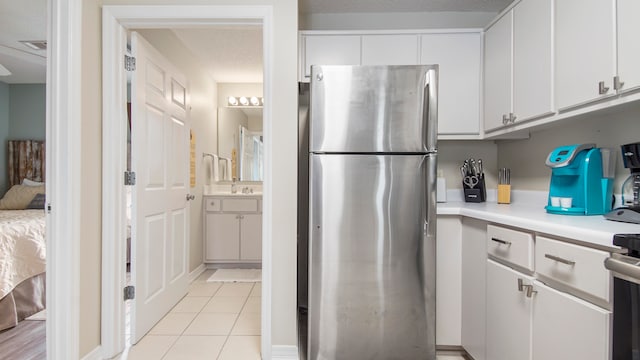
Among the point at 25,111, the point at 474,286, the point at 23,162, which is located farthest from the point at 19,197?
the point at 474,286

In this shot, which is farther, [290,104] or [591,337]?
[290,104]

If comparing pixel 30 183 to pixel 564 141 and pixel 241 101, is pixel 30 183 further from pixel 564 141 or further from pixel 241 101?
pixel 564 141

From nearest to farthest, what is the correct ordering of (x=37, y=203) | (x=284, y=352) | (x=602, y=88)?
1. (x=602, y=88)
2. (x=284, y=352)
3. (x=37, y=203)

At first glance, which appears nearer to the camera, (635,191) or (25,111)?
(635,191)

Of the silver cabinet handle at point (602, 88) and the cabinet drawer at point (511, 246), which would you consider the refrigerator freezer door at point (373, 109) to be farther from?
the silver cabinet handle at point (602, 88)

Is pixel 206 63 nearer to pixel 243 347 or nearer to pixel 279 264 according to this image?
pixel 279 264

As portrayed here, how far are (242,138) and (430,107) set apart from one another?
315 centimetres

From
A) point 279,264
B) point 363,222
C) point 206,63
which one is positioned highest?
point 206,63

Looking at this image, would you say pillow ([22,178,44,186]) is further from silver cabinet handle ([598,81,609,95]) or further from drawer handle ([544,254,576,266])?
silver cabinet handle ([598,81,609,95])

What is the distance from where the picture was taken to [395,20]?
2.61m

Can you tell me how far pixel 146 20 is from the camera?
190 centimetres

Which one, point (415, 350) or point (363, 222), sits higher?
point (363, 222)

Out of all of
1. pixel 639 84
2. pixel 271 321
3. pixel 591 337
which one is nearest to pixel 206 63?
pixel 271 321

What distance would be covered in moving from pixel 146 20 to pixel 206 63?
6.14ft
